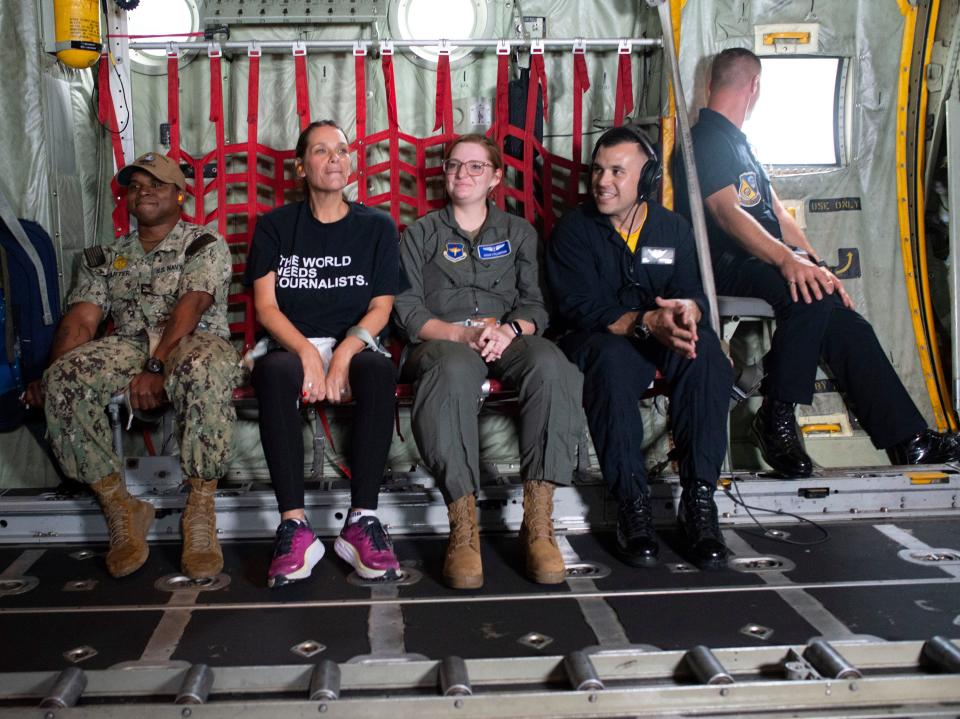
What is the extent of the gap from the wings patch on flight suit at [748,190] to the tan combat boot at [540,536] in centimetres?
149

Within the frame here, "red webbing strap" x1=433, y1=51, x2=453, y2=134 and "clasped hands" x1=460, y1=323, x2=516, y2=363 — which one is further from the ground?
"red webbing strap" x1=433, y1=51, x2=453, y2=134

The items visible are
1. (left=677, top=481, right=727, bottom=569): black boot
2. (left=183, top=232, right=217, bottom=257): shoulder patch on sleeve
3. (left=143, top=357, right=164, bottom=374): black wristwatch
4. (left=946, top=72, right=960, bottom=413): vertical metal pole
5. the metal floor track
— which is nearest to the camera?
the metal floor track

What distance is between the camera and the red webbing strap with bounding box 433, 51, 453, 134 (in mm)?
3768

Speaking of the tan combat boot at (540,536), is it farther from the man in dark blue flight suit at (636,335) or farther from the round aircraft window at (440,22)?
the round aircraft window at (440,22)

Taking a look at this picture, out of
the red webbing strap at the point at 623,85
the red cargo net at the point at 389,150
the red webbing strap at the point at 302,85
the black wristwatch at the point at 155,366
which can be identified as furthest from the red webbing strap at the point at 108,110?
the red webbing strap at the point at 623,85

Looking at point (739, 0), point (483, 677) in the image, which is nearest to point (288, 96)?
point (739, 0)

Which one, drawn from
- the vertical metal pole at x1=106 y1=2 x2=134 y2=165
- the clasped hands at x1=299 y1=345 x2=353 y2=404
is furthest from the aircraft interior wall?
the clasped hands at x1=299 y1=345 x2=353 y2=404

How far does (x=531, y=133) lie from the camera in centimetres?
379

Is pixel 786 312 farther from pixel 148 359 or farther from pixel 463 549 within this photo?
pixel 148 359

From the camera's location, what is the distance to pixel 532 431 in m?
2.91

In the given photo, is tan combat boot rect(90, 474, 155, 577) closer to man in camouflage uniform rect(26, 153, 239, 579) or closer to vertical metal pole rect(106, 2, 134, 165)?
man in camouflage uniform rect(26, 153, 239, 579)

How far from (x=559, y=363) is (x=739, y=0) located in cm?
199

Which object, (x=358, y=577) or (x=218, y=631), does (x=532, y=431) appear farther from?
(x=218, y=631)

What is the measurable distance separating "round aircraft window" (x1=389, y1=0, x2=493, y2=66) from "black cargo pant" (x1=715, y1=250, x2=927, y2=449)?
1.55 m
